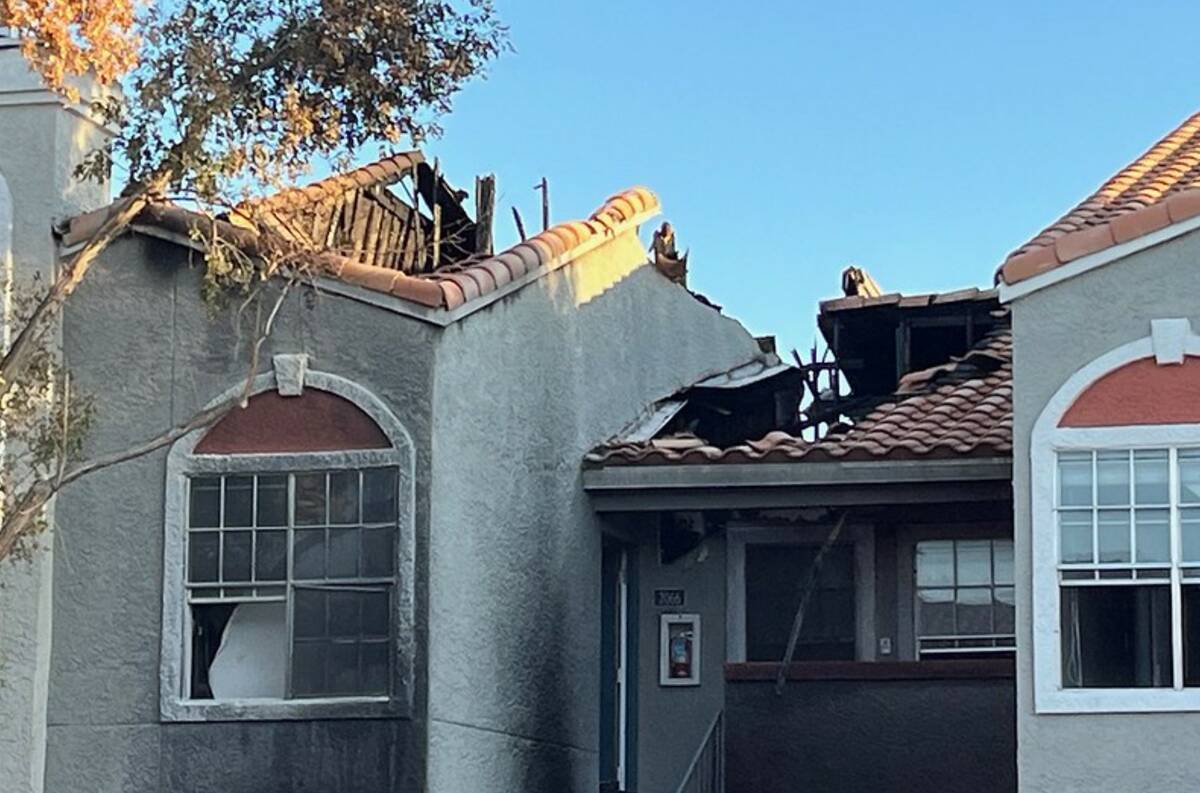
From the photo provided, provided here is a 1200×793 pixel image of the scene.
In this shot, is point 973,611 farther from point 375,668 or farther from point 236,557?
point 236,557

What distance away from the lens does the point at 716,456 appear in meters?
17.6

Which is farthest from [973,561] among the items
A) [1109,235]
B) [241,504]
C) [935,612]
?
[241,504]

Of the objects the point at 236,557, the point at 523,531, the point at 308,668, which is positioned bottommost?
the point at 308,668

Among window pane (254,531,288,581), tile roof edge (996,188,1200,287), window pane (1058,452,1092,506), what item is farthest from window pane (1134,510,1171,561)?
Result: window pane (254,531,288,581)

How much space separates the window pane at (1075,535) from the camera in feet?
48.8

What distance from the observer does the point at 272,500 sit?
626 inches

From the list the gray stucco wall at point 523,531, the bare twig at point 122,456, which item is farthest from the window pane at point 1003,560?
the bare twig at point 122,456

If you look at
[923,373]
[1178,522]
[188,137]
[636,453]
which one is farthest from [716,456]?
[188,137]

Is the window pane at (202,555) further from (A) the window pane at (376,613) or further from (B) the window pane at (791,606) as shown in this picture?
(B) the window pane at (791,606)

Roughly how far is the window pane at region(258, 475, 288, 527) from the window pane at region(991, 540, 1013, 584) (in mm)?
5875

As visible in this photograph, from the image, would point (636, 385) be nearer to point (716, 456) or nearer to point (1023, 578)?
point (716, 456)

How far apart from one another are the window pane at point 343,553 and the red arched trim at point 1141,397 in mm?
4854

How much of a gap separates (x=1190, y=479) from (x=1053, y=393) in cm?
104

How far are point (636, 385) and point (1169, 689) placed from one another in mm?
7416
